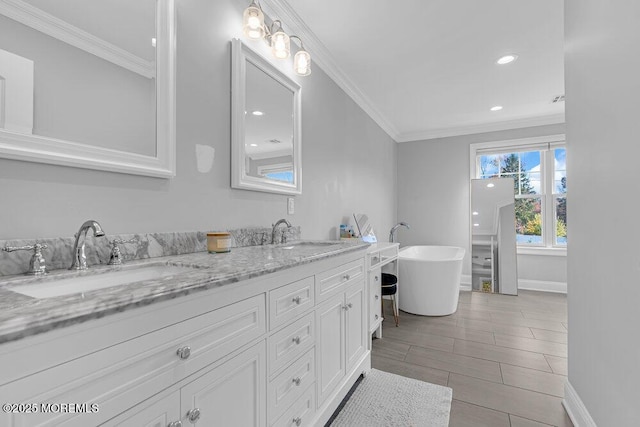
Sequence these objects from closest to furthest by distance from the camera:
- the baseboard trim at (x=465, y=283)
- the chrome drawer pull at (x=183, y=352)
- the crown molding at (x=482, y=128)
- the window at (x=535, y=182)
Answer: the chrome drawer pull at (x=183, y=352)
the crown molding at (x=482, y=128)
the window at (x=535, y=182)
the baseboard trim at (x=465, y=283)

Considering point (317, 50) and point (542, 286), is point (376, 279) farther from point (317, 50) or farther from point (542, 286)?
point (542, 286)

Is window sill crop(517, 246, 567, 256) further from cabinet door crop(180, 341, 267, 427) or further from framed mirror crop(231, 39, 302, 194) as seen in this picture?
cabinet door crop(180, 341, 267, 427)

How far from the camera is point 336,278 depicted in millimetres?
1625

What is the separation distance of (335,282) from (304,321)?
354 mm

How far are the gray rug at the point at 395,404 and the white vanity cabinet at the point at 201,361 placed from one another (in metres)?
0.19

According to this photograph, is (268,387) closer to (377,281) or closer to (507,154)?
(377,281)

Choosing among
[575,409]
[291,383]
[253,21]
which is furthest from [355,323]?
[253,21]

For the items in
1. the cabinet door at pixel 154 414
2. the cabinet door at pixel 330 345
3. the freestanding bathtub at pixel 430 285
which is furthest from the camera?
the freestanding bathtub at pixel 430 285

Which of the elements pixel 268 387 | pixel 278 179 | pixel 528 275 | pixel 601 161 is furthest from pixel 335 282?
pixel 528 275

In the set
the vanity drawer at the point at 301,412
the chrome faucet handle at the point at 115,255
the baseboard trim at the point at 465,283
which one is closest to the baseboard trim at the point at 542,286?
the baseboard trim at the point at 465,283

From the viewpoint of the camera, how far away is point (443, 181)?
4.92m

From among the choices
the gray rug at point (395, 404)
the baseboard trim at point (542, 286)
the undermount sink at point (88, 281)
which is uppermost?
the undermount sink at point (88, 281)

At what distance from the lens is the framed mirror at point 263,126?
5.61ft

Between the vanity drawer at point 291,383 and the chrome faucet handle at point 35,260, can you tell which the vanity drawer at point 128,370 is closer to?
the vanity drawer at point 291,383
